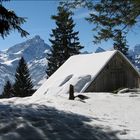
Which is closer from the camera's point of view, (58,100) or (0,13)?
(0,13)

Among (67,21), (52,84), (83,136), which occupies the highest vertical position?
(67,21)

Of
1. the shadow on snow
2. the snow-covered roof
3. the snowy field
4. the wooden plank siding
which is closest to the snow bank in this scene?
the snow-covered roof

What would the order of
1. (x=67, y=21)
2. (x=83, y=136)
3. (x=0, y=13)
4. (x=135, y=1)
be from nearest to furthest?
(x=83, y=136)
(x=0, y=13)
(x=135, y=1)
(x=67, y=21)

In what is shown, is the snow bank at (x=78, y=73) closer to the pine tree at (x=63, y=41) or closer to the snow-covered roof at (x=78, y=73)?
the snow-covered roof at (x=78, y=73)

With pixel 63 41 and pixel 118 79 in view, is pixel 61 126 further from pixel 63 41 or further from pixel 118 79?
pixel 63 41

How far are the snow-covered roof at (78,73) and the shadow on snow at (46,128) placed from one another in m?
17.4

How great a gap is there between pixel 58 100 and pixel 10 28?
524cm

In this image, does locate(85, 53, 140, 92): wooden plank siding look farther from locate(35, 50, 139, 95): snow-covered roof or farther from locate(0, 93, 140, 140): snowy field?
locate(0, 93, 140, 140): snowy field

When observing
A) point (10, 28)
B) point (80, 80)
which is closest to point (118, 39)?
point (10, 28)

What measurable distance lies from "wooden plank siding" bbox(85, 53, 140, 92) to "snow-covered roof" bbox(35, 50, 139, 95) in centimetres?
52

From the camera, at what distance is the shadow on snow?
10148 mm

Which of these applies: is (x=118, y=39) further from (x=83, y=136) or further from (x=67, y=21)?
(x=67, y=21)

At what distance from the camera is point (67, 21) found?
5712 centimetres

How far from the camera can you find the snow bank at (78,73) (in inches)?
1259
